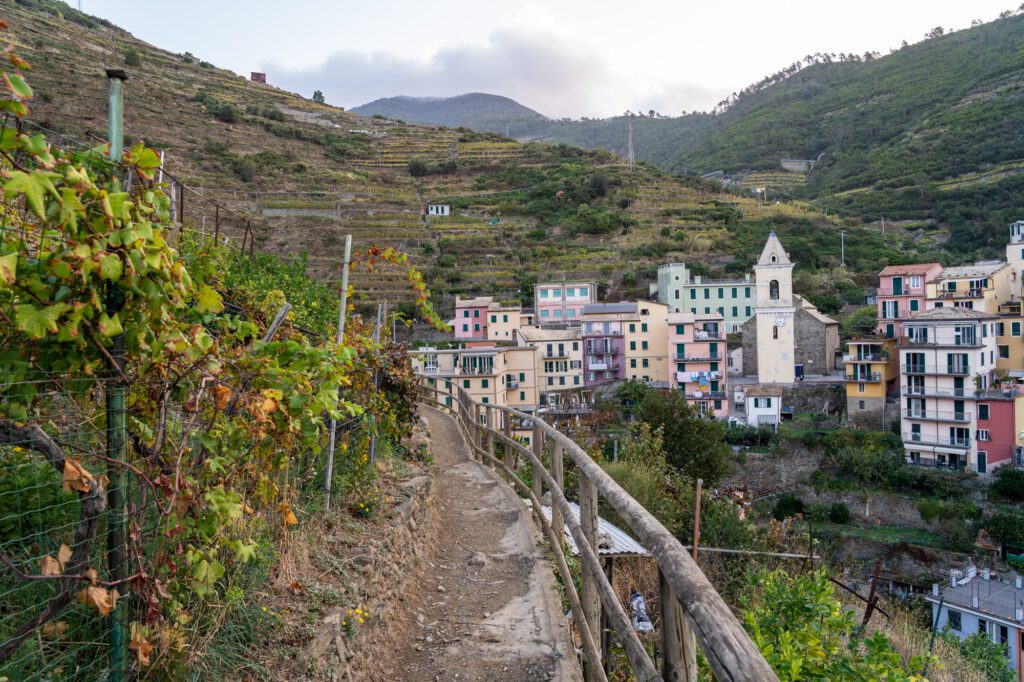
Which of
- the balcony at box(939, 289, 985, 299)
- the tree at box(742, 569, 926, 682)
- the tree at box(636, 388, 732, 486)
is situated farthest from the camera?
the balcony at box(939, 289, 985, 299)

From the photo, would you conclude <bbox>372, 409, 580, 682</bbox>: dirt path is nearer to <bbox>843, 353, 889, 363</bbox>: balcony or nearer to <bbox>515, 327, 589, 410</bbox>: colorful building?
<bbox>515, 327, 589, 410</bbox>: colorful building

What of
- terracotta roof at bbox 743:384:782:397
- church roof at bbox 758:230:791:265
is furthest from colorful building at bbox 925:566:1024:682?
church roof at bbox 758:230:791:265

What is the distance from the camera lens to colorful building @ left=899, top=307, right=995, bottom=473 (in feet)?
105

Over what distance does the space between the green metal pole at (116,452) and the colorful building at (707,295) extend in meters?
51.3

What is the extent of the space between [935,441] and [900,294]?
14.9 metres

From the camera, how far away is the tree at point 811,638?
5.06 meters

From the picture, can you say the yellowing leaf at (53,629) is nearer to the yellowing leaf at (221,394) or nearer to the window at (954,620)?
the yellowing leaf at (221,394)

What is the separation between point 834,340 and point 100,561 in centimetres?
5219

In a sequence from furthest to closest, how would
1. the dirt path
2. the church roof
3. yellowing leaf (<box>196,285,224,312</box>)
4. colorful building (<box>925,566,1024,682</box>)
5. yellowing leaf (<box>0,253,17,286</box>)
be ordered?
the church roof → colorful building (<box>925,566,1024,682</box>) → the dirt path → yellowing leaf (<box>196,285,224,312</box>) → yellowing leaf (<box>0,253,17,286</box>)

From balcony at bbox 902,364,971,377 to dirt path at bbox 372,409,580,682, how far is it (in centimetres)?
3473

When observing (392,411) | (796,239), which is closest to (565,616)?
(392,411)

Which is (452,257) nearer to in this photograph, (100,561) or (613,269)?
(613,269)

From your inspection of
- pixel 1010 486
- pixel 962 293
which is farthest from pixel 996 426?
pixel 962 293

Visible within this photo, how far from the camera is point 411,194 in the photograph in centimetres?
7069
